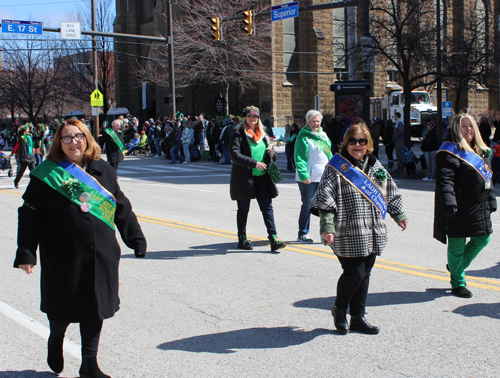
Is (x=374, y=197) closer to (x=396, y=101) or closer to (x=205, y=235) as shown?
(x=205, y=235)

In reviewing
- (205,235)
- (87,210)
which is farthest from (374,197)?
(205,235)

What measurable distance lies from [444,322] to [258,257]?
9.54ft

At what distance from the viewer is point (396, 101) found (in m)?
35.3

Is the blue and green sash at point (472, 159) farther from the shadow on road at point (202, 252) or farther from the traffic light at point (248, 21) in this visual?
the traffic light at point (248, 21)

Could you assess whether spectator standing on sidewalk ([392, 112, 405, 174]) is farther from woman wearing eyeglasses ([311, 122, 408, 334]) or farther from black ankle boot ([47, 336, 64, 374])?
black ankle boot ([47, 336, 64, 374])

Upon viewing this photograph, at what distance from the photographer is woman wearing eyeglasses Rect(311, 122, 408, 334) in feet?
14.1

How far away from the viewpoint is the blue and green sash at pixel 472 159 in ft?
17.5

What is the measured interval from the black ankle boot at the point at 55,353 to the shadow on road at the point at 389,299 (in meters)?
2.25

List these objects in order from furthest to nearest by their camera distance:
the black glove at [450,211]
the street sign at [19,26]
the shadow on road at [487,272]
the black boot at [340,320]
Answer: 1. the street sign at [19,26]
2. the shadow on road at [487,272]
3. the black glove at [450,211]
4. the black boot at [340,320]

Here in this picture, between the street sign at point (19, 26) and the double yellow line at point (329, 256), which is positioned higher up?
the street sign at point (19, 26)

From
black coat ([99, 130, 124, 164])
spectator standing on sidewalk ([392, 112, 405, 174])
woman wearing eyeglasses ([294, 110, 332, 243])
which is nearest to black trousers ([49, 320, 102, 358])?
woman wearing eyeglasses ([294, 110, 332, 243])

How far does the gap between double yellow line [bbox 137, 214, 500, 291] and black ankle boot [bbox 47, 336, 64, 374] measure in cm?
391

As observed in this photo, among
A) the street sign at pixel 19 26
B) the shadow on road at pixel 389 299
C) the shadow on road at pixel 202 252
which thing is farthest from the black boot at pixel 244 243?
the street sign at pixel 19 26

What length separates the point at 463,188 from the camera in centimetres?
535
